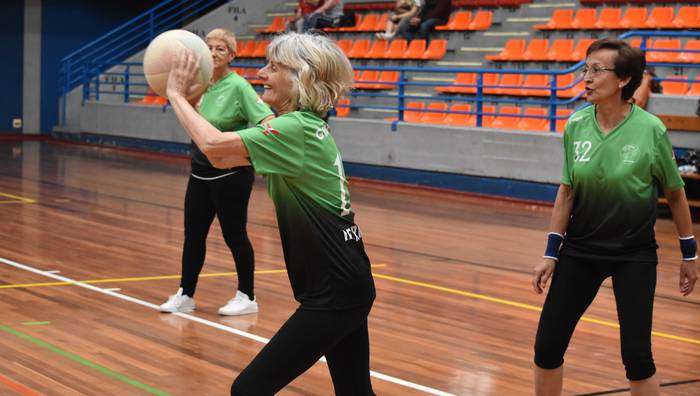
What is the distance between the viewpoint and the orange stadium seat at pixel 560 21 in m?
17.6

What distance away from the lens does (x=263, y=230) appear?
1116 cm

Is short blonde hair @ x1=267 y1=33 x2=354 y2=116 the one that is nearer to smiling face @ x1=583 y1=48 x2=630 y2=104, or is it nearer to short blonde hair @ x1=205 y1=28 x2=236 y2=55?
smiling face @ x1=583 y1=48 x2=630 y2=104

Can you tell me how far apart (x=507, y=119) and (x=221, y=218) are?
1020cm

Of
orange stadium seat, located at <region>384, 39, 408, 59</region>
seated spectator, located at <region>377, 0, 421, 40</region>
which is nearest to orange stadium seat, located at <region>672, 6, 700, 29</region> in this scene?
seated spectator, located at <region>377, 0, 421, 40</region>

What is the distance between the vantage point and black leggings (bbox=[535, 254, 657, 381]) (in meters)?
4.15

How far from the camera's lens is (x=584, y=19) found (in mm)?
17484

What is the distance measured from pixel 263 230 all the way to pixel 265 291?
3196 millimetres

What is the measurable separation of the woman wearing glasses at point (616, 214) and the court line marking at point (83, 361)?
2.06 metres

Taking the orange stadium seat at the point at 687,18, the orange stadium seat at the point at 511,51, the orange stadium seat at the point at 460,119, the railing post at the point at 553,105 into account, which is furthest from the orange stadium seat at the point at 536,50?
the railing post at the point at 553,105

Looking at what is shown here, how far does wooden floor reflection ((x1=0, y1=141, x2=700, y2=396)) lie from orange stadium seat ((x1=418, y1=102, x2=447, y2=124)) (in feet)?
13.7

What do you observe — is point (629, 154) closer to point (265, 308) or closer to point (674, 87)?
point (265, 308)

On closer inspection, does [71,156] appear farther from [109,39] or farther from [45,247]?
[45,247]

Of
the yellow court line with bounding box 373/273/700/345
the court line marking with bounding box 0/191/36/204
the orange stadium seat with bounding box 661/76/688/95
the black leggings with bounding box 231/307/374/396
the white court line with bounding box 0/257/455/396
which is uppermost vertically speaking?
the orange stadium seat with bounding box 661/76/688/95

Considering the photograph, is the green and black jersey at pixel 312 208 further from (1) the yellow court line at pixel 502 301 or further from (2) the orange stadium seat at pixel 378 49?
(2) the orange stadium seat at pixel 378 49
